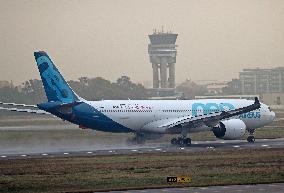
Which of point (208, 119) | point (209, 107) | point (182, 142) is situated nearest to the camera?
point (208, 119)

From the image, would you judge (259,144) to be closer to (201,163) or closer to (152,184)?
(201,163)

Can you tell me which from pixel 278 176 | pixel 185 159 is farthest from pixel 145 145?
pixel 278 176

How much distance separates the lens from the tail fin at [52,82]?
77375 mm

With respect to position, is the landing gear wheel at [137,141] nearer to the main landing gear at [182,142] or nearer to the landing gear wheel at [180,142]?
the main landing gear at [182,142]

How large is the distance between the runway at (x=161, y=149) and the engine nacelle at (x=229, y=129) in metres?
1.18

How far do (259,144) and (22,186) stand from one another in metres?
39.9

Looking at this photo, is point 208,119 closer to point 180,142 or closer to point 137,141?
point 180,142

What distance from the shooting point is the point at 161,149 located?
74375 mm

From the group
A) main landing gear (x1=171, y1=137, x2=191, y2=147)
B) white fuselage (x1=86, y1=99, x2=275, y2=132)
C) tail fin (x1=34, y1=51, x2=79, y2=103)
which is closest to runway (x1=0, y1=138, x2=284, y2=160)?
main landing gear (x1=171, y1=137, x2=191, y2=147)

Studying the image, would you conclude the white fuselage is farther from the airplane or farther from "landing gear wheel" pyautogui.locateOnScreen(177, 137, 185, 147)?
"landing gear wheel" pyautogui.locateOnScreen(177, 137, 185, 147)

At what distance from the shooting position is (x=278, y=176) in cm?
4925

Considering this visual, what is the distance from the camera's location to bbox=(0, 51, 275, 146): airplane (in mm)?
77500

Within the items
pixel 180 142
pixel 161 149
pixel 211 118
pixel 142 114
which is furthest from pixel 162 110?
pixel 161 149

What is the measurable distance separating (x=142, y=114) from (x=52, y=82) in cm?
1111
